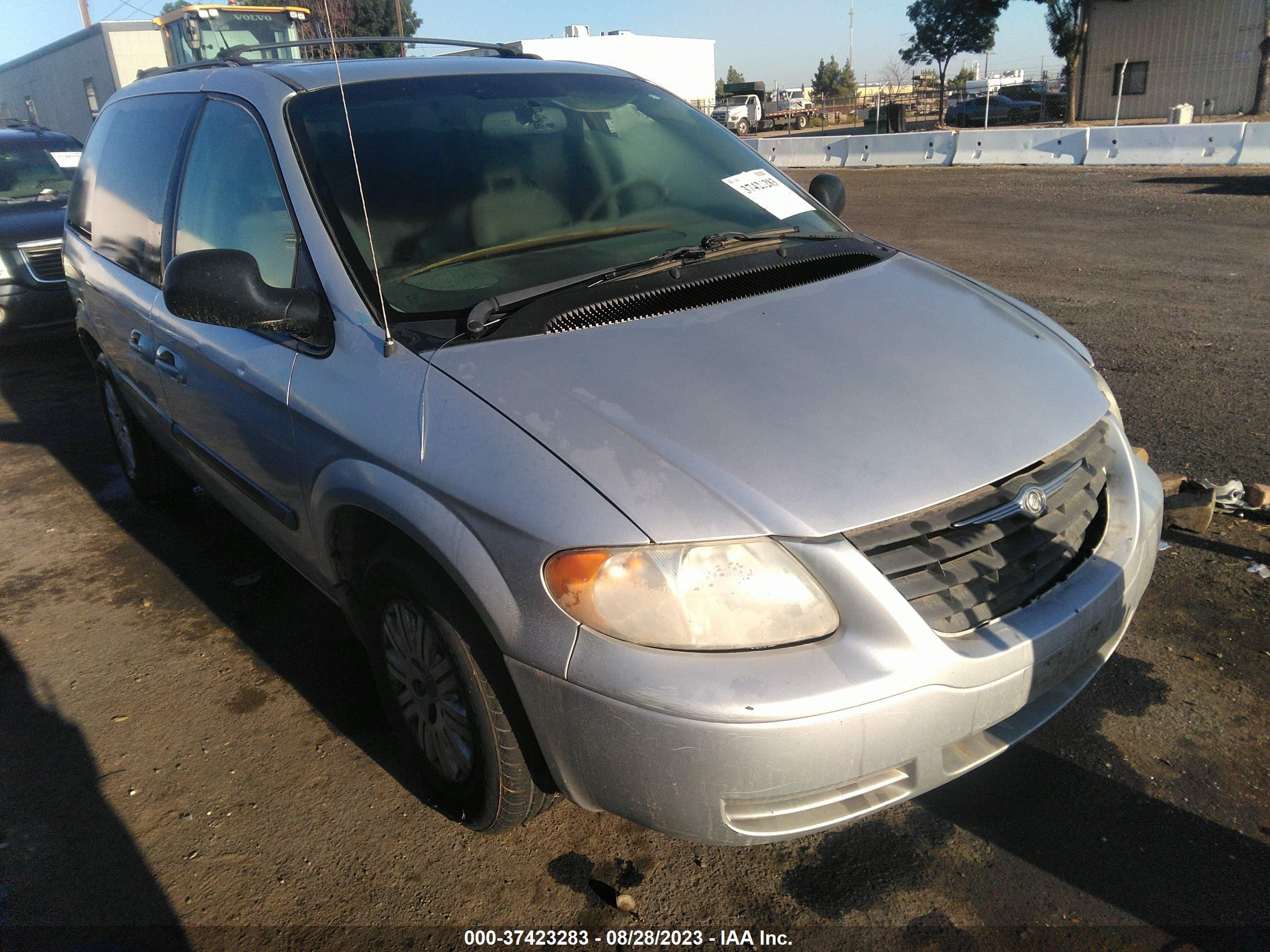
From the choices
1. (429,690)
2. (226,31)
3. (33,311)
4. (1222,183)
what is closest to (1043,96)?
(1222,183)

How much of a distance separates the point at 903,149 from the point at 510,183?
19.0m

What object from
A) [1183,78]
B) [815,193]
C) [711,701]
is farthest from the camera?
[1183,78]

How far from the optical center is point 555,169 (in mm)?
2928

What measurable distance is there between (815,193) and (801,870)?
251cm

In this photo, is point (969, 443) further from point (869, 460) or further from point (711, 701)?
point (711, 701)

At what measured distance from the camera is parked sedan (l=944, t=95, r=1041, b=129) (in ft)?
111

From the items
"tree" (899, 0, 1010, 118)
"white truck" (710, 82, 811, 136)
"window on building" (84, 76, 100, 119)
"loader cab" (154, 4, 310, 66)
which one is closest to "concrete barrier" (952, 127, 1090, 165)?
"loader cab" (154, 4, 310, 66)

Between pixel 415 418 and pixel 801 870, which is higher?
pixel 415 418

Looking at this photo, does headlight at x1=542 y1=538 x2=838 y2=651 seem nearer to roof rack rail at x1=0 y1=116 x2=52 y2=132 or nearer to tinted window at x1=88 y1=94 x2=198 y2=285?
tinted window at x1=88 y1=94 x2=198 y2=285

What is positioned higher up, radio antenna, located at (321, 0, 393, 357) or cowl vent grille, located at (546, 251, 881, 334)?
radio antenna, located at (321, 0, 393, 357)

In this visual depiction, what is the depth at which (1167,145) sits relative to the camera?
15703 millimetres

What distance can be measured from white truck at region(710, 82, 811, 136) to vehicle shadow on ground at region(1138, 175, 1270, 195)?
23.8 metres

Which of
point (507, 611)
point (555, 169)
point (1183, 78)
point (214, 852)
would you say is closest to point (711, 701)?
point (507, 611)

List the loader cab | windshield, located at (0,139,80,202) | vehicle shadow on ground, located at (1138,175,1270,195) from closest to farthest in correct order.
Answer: windshield, located at (0,139,80,202) < vehicle shadow on ground, located at (1138,175,1270,195) < the loader cab
